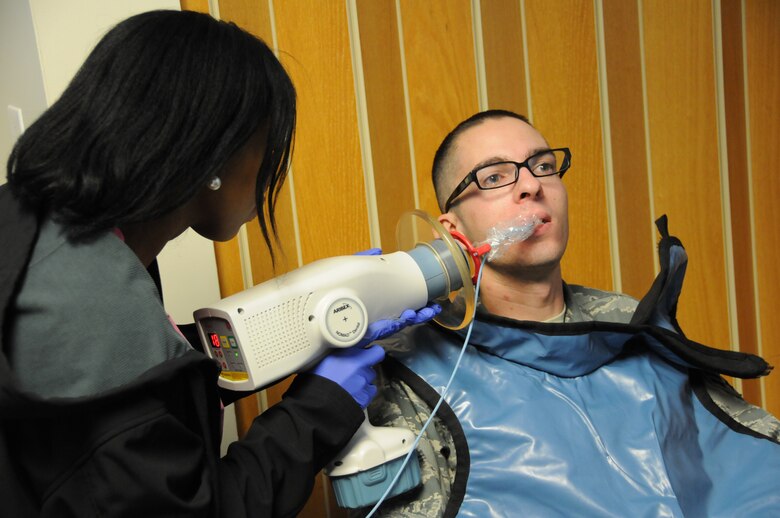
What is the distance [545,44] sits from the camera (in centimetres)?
206

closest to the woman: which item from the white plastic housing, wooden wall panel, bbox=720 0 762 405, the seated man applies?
the white plastic housing

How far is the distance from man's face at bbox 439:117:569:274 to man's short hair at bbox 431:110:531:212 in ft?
0.08

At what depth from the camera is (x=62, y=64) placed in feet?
5.07

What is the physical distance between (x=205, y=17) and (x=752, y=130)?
2002 mm

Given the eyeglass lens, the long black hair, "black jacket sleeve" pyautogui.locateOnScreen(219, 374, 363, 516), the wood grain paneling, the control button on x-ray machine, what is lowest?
"black jacket sleeve" pyautogui.locateOnScreen(219, 374, 363, 516)

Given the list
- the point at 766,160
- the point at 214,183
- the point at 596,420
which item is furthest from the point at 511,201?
the point at 766,160

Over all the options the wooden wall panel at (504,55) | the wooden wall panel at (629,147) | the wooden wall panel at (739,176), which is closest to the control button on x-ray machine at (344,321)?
the wooden wall panel at (504,55)

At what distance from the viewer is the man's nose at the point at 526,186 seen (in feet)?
4.93

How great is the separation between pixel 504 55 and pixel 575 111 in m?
0.29

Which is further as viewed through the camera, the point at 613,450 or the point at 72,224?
the point at 613,450

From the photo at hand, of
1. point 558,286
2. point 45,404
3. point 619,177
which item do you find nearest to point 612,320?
point 558,286

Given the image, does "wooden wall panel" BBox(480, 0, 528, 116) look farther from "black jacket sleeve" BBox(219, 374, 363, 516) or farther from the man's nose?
"black jacket sleeve" BBox(219, 374, 363, 516)

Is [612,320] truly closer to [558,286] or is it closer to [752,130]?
[558,286]

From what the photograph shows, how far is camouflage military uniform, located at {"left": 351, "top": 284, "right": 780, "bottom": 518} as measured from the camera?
128 cm
